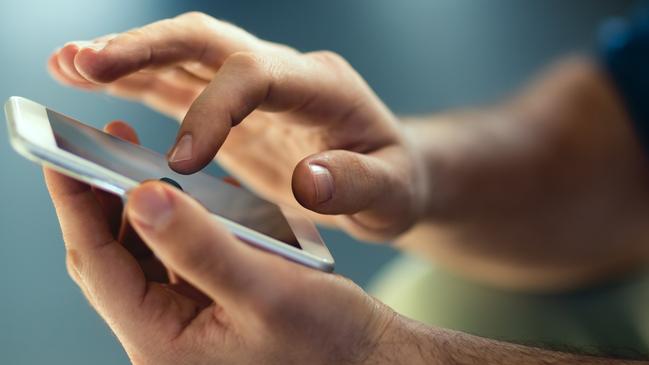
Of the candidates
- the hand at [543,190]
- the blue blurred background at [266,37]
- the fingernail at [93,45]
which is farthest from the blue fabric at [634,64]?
the fingernail at [93,45]

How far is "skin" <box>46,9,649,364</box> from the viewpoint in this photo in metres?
0.40

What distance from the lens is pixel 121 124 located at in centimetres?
57

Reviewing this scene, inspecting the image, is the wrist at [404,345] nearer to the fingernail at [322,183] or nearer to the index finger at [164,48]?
the fingernail at [322,183]

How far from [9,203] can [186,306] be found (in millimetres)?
797

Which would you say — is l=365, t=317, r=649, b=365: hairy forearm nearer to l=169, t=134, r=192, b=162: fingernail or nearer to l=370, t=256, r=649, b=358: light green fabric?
l=169, t=134, r=192, b=162: fingernail

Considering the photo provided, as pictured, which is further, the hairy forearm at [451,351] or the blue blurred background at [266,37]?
the blue blurred background at [266,37]

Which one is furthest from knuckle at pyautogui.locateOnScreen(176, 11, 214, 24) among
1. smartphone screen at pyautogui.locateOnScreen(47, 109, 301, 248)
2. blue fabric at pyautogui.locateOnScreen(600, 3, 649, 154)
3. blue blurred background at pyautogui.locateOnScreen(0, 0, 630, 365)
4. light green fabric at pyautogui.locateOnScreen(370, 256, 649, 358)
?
blue fabric at pyautogui.locateOnScreen(600, 3, 649, 154)

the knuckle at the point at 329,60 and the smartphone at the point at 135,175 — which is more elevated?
the knuckle at the point at 329,60

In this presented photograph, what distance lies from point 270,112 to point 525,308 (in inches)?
22.4

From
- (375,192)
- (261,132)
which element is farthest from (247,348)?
(261,132)

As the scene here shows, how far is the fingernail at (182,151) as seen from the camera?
463 millimetres

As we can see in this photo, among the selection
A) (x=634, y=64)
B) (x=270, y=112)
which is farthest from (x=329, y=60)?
(x=634, y=64)

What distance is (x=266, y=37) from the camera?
136cm

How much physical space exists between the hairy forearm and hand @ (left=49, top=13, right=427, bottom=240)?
4.7 inches
